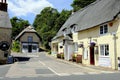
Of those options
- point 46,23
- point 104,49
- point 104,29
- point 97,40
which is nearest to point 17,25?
point 46,23

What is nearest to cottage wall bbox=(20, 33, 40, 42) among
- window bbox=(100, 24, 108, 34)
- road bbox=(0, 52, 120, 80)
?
window bbox=(100, 24, 108, 34)

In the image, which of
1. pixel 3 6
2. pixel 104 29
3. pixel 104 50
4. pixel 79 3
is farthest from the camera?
pixel 79 3

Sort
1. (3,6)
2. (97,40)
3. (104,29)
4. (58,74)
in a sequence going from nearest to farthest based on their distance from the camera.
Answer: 1. (58,74)
2. (104,29)
3. (97,40)
4. (3,6)

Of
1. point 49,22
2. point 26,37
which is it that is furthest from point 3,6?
point 49,22

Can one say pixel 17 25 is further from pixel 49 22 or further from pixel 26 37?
pixel 26 37

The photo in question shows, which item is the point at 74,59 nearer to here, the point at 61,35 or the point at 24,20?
the point at 61,35

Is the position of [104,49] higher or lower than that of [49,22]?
lower

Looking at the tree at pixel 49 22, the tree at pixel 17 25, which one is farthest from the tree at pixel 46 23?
the tree at pixel 17 25

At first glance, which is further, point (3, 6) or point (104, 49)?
point (3, 6)

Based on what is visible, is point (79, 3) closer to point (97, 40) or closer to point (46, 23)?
point (46, 23)

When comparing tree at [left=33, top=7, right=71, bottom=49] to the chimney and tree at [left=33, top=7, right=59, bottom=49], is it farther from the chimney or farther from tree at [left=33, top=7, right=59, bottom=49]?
the chimney

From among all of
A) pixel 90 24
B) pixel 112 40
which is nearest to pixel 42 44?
pixel 90 24

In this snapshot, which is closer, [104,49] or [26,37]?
[104,49]

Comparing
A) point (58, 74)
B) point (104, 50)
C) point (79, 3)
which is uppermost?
point (79, 3)
